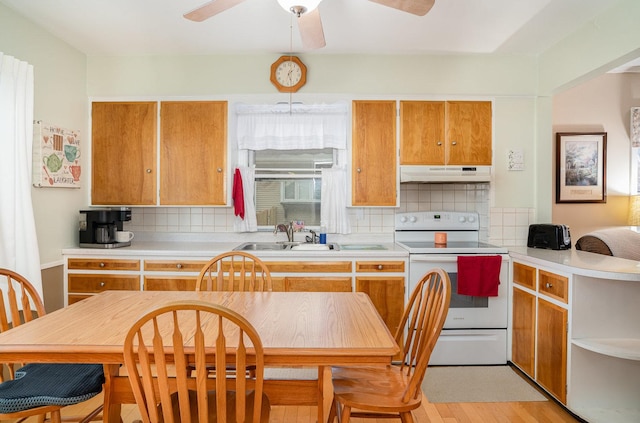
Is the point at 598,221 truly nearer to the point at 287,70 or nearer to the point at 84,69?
the point at 287,70

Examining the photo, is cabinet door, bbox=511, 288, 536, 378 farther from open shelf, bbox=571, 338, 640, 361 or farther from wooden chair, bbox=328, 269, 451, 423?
wooden chair, bbox=328, 269, 451, 423

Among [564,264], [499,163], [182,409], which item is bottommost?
[182,409]

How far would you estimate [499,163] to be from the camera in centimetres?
347

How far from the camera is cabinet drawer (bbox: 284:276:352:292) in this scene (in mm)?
3055

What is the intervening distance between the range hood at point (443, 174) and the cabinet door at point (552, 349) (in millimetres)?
1083

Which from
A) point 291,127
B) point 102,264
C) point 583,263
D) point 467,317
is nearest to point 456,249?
point 467,317

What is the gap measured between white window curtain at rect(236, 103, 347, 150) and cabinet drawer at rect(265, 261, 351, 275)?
111 cm

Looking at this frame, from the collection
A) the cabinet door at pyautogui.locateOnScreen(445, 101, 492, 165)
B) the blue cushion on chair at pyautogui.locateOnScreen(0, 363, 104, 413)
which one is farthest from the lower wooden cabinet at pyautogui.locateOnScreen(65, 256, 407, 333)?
the blue cushion on chair at pyautogui.locateOnScreen(0, 363, 104, 413)

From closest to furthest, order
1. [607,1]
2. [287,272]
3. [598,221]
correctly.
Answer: [607,1] < [287,272] < [598,221]

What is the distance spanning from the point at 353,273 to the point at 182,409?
1985 millimetres

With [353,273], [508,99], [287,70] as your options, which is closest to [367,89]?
[287,70]

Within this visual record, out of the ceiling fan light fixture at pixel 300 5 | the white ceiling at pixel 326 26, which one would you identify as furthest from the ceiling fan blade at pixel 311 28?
the white ceiling at pixel 326 26

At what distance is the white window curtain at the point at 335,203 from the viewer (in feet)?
11.8

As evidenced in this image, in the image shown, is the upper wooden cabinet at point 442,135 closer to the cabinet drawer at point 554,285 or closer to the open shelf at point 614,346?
the cabinet drawer at point 554,285
